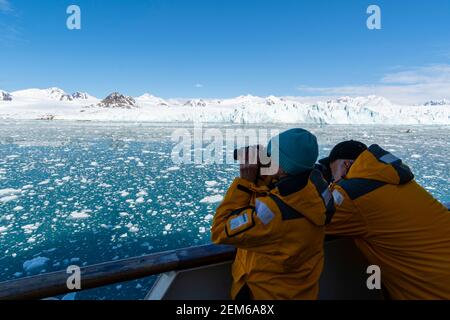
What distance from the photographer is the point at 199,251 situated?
4.71ft

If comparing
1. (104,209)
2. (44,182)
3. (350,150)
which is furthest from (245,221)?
(44,182)

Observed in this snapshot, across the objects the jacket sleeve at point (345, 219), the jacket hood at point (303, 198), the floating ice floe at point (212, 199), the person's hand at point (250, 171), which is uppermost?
the person's hand at point (250, 171)

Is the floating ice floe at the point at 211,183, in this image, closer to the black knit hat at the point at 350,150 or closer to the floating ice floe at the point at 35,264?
the floating ice floe at the point at 35,264

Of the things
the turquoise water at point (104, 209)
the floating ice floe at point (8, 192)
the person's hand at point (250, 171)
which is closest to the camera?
the person's hand at point (250, 171)

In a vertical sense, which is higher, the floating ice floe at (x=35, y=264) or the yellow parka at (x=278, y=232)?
the yellow parka at (x=278, y=232)

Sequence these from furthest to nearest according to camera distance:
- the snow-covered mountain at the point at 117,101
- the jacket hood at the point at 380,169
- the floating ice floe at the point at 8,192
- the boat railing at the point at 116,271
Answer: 1. the snow-covered mountain at the point at 117,101
2. the floating ice floe at the point at 8,192
3. the jacket hood at the point at 380,169
4. the boat railing at the point at 116,271

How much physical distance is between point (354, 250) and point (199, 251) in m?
0.91

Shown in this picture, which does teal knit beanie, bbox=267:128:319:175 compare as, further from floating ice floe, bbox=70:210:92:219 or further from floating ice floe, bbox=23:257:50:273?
floating ice floe, bbox=70:210:92:219

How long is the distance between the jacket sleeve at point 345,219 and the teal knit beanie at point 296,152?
40 cm

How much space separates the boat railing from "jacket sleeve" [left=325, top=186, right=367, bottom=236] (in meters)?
0.51

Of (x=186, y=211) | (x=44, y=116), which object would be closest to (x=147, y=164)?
(x=186, y=211)

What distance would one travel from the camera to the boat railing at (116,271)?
1117 mm

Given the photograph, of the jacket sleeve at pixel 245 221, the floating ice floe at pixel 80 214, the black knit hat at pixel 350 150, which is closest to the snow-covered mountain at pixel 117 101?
the floating ice floe at pixel 80 214

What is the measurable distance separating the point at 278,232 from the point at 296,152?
30cm
